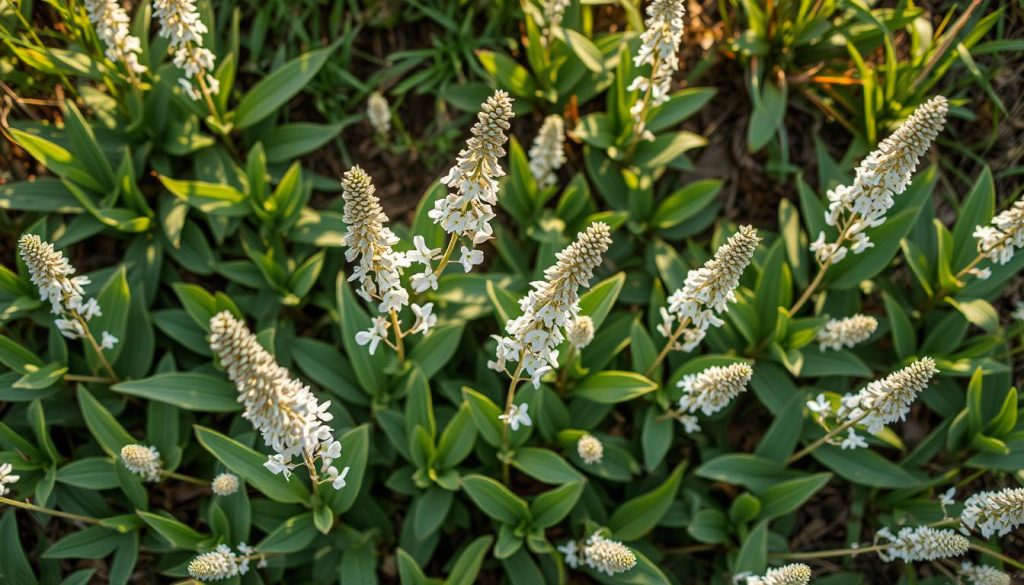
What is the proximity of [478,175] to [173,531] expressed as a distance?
113 inches

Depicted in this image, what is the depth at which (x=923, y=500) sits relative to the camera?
4.82m

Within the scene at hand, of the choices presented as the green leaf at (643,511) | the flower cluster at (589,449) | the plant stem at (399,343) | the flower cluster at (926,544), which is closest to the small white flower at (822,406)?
the flower cluster at (926,544)

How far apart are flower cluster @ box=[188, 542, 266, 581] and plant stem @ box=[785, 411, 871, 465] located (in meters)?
3.39

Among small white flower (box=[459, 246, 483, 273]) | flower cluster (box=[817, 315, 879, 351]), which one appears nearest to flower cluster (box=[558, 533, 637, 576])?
small white flower (box=[459, 246, 483, 273])

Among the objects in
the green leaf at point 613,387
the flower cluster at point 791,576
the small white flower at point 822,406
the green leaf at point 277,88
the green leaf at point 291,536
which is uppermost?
the green leaf at point 277,88

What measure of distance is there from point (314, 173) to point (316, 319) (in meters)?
1.18

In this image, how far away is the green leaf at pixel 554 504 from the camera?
4410mm

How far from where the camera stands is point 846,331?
4707 millimetres

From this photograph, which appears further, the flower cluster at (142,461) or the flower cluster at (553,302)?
the flower cluster at (142,461)

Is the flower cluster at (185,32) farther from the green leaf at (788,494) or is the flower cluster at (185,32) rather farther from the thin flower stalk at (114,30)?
the green leaf at (788,494)

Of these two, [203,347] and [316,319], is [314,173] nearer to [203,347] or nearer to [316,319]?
[316,319]

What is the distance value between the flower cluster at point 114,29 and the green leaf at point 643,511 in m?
4.29

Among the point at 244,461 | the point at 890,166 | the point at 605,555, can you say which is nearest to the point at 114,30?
the point at 244,461

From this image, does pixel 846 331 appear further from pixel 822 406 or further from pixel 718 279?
pixel 718 279
